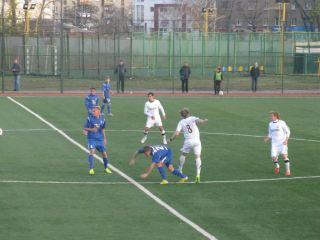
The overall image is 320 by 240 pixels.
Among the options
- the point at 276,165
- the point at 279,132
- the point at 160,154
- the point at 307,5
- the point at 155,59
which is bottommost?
the point at 276,165

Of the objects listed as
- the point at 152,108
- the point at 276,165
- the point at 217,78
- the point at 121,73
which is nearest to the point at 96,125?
the point at 276,165

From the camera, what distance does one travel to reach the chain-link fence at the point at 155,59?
210ft

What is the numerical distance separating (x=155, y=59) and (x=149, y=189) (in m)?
53.3

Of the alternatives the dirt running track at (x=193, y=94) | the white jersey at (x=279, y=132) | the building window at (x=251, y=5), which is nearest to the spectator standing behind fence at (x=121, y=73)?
the dirt running track at (x=193, y=94)

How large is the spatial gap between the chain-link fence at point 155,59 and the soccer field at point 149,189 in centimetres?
2640

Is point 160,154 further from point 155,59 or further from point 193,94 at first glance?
point 155,59

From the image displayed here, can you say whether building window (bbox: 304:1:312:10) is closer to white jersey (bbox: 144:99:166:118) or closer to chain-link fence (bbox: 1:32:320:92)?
chain-link fence (bbox: 1:32:320:92)

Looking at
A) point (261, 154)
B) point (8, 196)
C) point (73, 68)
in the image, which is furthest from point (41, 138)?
point (73, 68)

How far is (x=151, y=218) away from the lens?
1773 centimetres

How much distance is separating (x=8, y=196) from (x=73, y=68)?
49.8m

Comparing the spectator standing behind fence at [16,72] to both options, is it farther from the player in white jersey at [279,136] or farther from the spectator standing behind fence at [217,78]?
the player in white jersey at [279,136]

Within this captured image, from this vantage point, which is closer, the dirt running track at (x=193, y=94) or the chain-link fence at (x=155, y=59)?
the dirt running track at (x=193, y=94)

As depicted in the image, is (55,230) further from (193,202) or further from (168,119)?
(168,119)

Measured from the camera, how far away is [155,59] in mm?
73938
